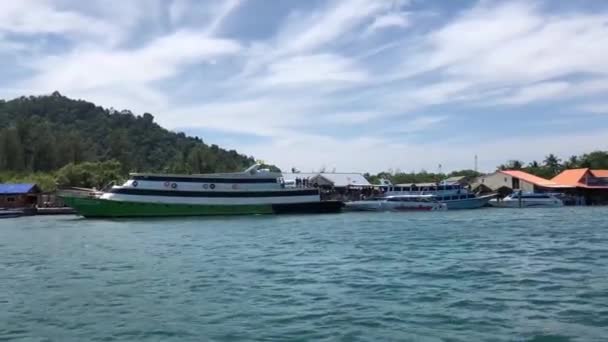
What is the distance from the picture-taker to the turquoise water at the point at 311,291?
36.5ft

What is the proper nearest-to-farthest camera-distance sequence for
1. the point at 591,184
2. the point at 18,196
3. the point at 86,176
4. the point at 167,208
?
the point at 167,208 < the point at 18,196 < the point at 591,184 < the point at 86,176

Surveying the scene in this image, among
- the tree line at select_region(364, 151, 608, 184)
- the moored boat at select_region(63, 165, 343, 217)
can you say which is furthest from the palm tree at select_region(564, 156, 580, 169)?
the moored boat at select_region(63, 165, 343, 217)

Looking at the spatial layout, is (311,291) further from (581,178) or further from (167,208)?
(581,178)

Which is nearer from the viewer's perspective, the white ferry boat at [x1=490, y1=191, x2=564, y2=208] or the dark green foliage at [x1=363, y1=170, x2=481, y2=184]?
the white ferry boat at [x1=490, y1=191, x2=564, y2=208]

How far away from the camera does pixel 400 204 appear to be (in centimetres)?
6831

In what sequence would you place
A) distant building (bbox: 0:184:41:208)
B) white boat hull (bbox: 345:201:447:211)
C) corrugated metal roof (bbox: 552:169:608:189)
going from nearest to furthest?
white boat hull (bbox: 345:201:447:211), distant building (bbox: 0:184:41:208), corrugated metal roof (bbox: 552:169:608:189)

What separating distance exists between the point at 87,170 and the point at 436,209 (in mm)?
48094

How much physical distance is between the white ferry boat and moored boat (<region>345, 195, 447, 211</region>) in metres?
10.8

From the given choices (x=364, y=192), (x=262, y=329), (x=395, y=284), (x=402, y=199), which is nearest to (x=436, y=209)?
(x=402, y=199)

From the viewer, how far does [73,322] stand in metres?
12.0

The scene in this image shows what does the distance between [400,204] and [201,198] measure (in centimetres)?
2226

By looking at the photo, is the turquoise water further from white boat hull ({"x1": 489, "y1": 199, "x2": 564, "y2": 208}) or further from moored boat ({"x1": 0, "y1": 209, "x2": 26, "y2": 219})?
white boat hull ({"x1": 489, "y1": 199, "x2": 564, "y2": 208})

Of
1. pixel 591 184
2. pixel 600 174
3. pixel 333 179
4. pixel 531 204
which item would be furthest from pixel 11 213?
pixel 600 174

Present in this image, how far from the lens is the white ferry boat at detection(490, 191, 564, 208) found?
241 feet
